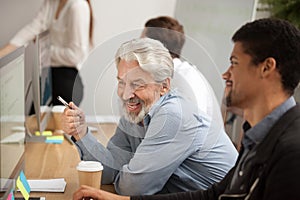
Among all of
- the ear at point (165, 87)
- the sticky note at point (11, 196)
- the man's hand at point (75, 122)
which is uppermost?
the ear at point (165, 87)

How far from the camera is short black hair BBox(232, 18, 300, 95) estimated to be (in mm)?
1351

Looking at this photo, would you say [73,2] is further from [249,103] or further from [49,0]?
[249,103]

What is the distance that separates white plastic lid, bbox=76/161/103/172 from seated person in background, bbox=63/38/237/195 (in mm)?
84

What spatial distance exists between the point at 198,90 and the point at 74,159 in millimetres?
703

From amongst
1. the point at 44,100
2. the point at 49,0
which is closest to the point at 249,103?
the point at 44,100

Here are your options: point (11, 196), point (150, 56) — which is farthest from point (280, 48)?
point (11, 196)

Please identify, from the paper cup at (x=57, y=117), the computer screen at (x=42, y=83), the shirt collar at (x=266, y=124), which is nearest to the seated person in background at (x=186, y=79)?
the shirt collar at (x=266, y=124)

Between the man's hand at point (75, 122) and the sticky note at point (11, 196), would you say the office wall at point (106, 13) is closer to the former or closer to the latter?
the man's hand at point (75, 122)

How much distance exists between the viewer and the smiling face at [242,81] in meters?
1.36

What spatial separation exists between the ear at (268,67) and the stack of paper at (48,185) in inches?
36.2

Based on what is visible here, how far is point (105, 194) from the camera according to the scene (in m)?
1.71

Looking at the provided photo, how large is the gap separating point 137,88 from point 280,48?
0.65 m

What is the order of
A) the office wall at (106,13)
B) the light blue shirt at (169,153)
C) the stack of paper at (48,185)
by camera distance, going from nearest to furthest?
the light blue shirt at (169,153)
the stack of paper at (48,185)
the office wall at (106,13)

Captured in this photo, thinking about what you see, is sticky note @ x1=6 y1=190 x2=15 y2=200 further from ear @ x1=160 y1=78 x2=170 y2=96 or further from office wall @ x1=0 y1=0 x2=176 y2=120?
office wall @ x1=0 y1=0 x2=176 y2=120
